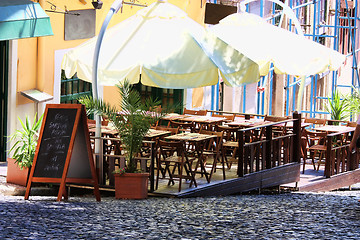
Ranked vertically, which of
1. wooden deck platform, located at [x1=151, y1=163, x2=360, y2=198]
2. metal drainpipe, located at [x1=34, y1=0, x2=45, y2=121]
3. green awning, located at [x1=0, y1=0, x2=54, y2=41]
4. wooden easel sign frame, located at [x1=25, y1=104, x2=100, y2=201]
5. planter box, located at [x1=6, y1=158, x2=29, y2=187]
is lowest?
wooden deck platform, located at [x1=151, y1=163, x2=360, y2=198]

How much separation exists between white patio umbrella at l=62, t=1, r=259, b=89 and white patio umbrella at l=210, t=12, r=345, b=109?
200 cm

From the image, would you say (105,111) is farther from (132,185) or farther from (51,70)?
(51,70)

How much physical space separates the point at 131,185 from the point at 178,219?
2256mm

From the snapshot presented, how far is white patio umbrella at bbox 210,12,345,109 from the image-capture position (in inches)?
574

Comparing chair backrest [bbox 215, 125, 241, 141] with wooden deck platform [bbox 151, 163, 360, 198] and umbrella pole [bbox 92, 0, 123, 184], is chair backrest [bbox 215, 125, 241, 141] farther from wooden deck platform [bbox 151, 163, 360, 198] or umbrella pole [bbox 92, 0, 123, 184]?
umbrella pole [bbox 92, 0, 123, 184]

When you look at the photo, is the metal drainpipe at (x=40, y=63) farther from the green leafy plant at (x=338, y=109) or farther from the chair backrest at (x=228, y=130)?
the green leafy plant at (x=338, y=109)

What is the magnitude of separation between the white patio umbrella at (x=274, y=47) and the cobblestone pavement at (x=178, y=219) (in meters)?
4.34

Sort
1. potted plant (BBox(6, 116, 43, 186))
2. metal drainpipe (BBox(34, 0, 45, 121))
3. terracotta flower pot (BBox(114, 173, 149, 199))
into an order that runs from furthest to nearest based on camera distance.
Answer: metal drainpipe (BBox(34, 0, 45, 121)), potted plant (BBox(6, 116, 43, 186)), terracotta flower pot (BBox(114, 173, 149, 199))

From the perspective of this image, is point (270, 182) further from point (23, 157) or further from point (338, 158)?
point (23, 157)

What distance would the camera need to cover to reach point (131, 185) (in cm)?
1091

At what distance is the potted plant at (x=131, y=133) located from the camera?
10.9m

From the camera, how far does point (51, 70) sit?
15391 millimetres

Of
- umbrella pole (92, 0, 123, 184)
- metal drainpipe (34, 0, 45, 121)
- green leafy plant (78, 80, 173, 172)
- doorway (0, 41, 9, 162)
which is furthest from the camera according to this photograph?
metal drainpipe (34, 0, 45, 121)

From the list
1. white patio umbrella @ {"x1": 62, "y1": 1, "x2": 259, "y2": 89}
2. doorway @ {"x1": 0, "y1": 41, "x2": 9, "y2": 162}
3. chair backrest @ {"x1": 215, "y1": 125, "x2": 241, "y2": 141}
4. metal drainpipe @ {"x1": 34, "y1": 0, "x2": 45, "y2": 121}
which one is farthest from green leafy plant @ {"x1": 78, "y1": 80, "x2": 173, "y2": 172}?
metal drainpipe @ {"x1": 34, "y1": 0, "x2": 45, "y2": 121}
